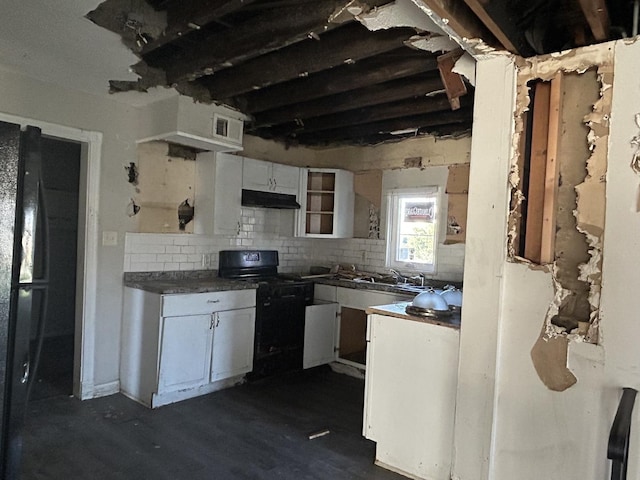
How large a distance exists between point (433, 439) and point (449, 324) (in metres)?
0.66

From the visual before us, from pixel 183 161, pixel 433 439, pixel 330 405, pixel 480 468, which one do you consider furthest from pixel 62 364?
pixel 480 468

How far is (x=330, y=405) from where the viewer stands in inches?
148

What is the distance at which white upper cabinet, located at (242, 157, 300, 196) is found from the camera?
4570 mm

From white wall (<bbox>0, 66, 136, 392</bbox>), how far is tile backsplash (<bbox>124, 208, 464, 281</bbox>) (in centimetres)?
18

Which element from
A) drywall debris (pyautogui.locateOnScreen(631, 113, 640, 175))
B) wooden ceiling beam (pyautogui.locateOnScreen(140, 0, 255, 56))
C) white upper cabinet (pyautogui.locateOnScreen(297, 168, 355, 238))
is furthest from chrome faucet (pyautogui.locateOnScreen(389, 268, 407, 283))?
wooden ceiling beam (pyautogui.locateOnScreen(140, 0, 255, 56))

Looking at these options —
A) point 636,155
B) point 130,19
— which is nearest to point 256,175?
point 130,19

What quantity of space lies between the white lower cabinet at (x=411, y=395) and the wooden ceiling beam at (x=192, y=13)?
75.1 inches

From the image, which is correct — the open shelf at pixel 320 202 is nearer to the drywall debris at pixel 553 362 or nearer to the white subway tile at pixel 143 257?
the white subway tile at pixel 143 257

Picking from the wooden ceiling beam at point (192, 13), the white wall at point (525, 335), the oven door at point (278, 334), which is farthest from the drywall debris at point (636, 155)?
the oven door at point (278, 334)

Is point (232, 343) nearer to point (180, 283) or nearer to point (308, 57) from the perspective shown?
point (180, 283)

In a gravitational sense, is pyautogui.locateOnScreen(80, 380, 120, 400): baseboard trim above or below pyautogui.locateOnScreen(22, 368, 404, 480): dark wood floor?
above

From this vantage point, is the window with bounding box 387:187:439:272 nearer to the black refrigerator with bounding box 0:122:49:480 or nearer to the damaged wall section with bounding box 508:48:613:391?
the damaged wall section with bounding box 508:48:613:391

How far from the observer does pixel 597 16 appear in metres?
1.93

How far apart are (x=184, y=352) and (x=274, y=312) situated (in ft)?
3.10
